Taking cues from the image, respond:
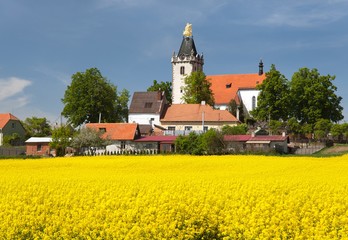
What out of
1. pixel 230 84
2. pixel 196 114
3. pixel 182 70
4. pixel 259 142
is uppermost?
pixel 182 70

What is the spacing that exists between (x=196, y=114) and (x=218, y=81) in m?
30.2

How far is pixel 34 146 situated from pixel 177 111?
29039mm

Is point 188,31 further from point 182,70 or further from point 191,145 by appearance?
point 191,145

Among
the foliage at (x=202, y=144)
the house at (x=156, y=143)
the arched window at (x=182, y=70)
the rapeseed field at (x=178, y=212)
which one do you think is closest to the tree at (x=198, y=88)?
the arched window at (x=182, y=70)

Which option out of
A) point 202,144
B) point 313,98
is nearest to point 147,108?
point 313,98

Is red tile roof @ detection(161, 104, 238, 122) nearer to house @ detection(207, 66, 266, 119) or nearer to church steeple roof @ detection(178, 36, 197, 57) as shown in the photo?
house @ detection(207, 66, 266, 119)

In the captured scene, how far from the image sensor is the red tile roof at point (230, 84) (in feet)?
368

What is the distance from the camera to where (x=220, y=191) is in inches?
603

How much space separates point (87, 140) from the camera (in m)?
64.5

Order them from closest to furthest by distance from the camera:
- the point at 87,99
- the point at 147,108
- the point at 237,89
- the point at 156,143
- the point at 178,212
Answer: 1. the point at 178,212
2. the point at 156,143
3. the point at 87,99
4. the point at 147,108
5. the point at 237,89

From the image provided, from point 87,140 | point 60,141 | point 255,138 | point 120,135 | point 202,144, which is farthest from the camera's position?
point 120,135

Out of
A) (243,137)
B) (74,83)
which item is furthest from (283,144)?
(74,83)

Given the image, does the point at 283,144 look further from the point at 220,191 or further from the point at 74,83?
the point at 220,191

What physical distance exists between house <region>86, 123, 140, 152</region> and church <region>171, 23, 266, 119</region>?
38599 mm
